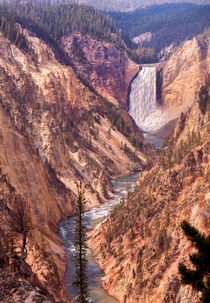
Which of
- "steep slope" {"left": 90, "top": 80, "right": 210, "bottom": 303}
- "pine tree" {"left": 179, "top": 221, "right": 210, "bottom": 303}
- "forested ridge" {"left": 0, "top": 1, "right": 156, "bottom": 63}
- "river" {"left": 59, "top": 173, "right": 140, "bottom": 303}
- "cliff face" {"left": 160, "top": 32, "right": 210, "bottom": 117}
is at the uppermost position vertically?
"forested ridge" {"left": 0, "top": 1, "right": 156, "bottom": 63}

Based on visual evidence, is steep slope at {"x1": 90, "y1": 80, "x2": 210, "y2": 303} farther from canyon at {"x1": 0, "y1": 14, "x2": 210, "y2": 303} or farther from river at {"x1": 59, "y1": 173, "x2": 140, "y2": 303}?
river at {"x1": 59, "y1": 173, "x2": 140, "y2": 303}

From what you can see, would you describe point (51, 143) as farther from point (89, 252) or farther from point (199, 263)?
point (199, 263)

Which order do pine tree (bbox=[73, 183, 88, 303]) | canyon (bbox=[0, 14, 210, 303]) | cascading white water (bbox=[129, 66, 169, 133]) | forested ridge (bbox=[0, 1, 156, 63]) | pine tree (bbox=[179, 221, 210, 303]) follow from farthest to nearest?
forested ridge (bbox=[0, 1, 156, 63]) → cascading white water (bbox=[129, 66, 169, 133]) → canyon (bbox=[0, 14, 210, 303]) → pine tree (bbox=[73, 183, 88, 303]) → pine tree (bbox=[179, 221, 210, 303])

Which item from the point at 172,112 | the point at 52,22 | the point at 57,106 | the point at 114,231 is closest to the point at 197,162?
the point at 114,231

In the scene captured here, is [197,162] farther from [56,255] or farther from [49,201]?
[49,201]

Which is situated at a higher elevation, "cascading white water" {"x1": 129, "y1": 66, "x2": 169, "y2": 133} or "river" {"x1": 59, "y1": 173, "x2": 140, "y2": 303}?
"cascading white water" {"x1": 129, "y1": 66, "x2": 169, "y2": 133}

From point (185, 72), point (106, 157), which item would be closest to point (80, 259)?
point (106, 157)

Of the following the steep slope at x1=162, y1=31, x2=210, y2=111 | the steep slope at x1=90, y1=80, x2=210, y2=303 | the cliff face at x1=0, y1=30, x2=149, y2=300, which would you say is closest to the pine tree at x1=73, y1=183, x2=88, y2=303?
the steep slope at x1=90, y1=80, x2=210, y2=303

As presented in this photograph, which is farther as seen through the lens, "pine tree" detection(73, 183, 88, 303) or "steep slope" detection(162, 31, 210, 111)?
"steep slope" detection(162, 31, 210, 111)
